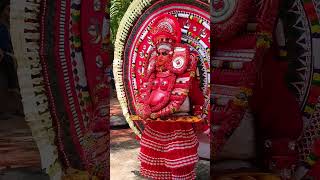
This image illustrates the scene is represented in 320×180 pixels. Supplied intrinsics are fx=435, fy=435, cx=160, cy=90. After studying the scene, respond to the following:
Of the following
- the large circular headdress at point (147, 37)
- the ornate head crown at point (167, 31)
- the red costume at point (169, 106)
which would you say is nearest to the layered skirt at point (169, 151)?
the red costume at point (169, 106)

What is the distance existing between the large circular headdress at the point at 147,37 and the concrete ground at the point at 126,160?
38 cm

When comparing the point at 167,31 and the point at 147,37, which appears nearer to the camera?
the point at 167,31

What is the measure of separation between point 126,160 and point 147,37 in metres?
1.18

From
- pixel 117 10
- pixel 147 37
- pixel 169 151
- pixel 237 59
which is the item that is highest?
pixel 117 10

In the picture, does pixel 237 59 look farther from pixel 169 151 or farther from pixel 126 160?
pixel 126 160

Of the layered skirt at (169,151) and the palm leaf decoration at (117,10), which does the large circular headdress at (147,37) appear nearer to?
the layered skirt at (169,151)

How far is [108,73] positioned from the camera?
1465 millimetres

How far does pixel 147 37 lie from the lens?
11.6 ft

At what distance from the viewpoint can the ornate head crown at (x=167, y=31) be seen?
129 inches

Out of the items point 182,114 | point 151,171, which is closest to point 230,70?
point 182,114

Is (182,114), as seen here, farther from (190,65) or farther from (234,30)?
(234,30)

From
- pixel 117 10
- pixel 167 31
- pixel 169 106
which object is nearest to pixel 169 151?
pixel 169 106

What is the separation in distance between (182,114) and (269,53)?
1.27 metres

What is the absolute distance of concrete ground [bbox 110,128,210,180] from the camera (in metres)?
3.64
